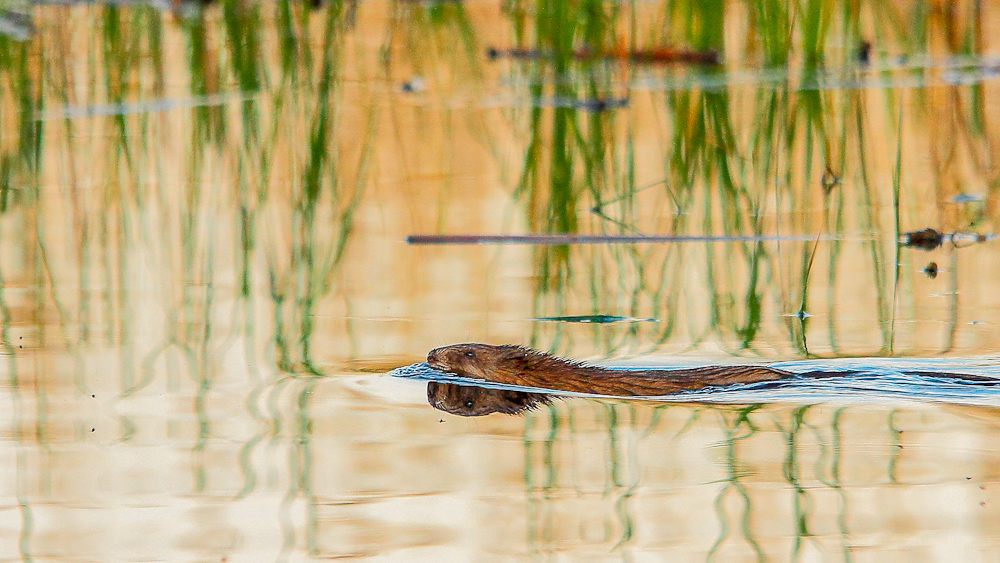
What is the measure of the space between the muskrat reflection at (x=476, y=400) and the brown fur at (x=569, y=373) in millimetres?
47

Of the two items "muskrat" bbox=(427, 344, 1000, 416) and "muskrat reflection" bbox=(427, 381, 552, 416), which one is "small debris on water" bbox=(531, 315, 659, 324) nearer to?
"muskrat" bbox=(427, 344, 1000, 416)

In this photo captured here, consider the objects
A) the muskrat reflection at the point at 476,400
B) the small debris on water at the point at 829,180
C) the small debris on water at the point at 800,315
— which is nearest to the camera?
the muskrat reflection at the point at 476,400

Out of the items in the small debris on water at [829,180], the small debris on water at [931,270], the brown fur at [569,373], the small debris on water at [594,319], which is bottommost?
the brown fur at [569,373]

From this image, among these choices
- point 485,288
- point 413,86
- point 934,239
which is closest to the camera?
point 485,288

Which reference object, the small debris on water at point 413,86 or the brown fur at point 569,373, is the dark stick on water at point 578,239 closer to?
the brown fur at point 569,373

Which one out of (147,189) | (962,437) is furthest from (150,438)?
(147,189)

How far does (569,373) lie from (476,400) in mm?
287

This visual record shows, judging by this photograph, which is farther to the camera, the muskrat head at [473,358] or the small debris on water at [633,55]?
the small debris on water at [633,55]

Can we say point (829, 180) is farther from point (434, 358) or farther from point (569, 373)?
point (434, 358)

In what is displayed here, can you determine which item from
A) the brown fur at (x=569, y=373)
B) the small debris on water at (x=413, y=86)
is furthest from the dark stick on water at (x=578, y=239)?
the small debris on water at (x=413, y=86)

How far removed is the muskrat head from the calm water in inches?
3.8

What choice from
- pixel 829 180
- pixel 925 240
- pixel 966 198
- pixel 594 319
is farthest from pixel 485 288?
pixel 966 198

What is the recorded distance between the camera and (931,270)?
211 inches

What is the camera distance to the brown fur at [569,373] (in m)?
4.17
